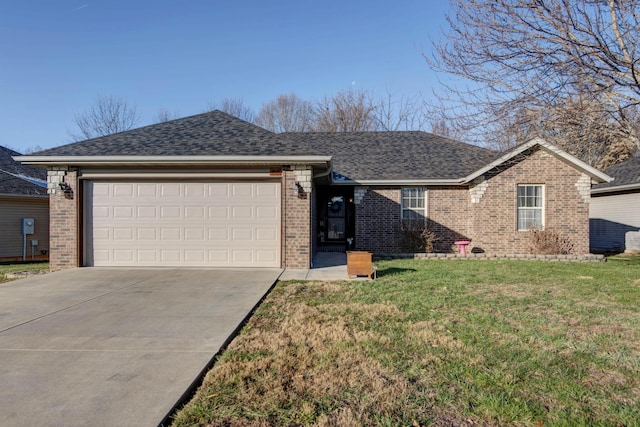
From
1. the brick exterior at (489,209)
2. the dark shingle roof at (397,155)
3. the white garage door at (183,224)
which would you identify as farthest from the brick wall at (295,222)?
the dark shingle roof at (397,155)

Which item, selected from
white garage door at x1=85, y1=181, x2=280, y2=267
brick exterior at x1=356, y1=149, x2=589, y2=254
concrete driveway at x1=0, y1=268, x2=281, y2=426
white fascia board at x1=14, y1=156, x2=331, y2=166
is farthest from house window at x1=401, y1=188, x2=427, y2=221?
concrete driveway at x1=0, y1=268, x2=281, y2=426

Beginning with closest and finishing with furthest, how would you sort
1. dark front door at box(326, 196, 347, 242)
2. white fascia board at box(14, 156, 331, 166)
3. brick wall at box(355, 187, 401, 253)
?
white fascia board at box(14, 156, 331, 166) → brick wall at box(355, 187, 401, 253) → dark front door at box(326, 196, 347, 242)

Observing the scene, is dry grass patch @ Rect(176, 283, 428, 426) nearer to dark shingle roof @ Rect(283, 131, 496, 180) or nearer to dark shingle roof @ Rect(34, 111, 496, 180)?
dark shingle roof @ Rect(34, 111, 496, 180)

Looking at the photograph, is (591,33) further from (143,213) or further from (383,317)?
(143,213)

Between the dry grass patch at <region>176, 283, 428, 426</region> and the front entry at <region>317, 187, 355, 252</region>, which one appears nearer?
the dry grass patch at <region>176, 283, 428, 426</region>

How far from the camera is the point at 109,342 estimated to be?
4.35 meters

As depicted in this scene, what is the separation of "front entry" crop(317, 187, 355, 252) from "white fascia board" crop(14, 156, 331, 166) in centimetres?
576

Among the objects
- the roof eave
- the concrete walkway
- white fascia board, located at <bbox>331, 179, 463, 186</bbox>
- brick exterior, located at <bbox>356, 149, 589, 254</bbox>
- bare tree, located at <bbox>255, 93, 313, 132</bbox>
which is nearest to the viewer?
the concrete walkway

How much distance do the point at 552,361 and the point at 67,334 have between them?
5651 millimetres

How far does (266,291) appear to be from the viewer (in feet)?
23.2

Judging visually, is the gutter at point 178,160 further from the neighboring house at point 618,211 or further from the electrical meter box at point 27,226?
the neighboring house at point 618,211

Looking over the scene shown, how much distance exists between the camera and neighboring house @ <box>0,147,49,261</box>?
14.1 m

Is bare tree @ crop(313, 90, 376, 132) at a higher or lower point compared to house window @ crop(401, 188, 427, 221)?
higher

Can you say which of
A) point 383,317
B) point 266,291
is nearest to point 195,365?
point 383,317
